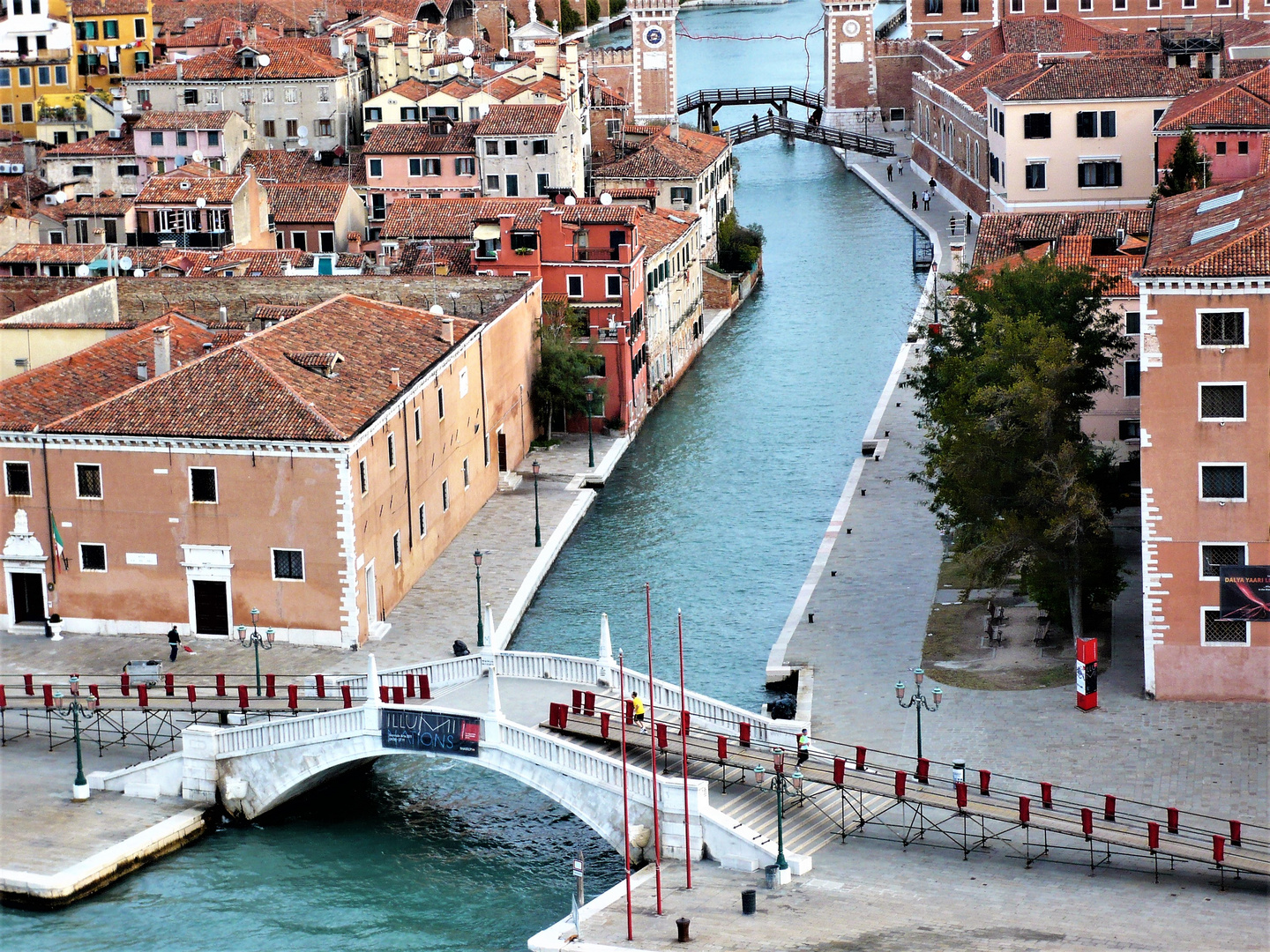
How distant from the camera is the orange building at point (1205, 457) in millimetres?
45312

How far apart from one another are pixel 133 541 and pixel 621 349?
23009 millimetres

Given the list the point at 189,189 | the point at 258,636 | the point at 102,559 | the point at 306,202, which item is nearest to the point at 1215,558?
the point at 258,636

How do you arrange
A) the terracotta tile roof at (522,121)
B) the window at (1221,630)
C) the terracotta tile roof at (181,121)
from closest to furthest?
the window at (1221,630) → the terracotta tile roof at (522,121) → the terracotta tile roof at (181,121)

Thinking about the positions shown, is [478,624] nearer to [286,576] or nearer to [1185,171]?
[286,576]

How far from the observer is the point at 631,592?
5897cm

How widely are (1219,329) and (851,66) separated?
93796 millimetres

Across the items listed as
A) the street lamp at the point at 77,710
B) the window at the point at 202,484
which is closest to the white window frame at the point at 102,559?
the window at the point at 202,484

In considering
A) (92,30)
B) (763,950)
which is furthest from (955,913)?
(92,30)

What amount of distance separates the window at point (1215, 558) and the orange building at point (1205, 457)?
2 centimetres

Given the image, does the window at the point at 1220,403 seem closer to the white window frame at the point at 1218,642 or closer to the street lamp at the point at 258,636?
the white window frame at the point at 1218,642

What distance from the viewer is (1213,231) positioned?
48.2 meters

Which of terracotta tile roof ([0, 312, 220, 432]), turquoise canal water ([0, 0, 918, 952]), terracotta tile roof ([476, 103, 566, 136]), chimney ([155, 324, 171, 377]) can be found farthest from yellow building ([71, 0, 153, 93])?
chimney ([155, 324, 171, 377])

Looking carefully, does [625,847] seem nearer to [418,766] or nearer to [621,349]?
[418,766]

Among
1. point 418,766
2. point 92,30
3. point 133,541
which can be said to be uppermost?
point 92,30
